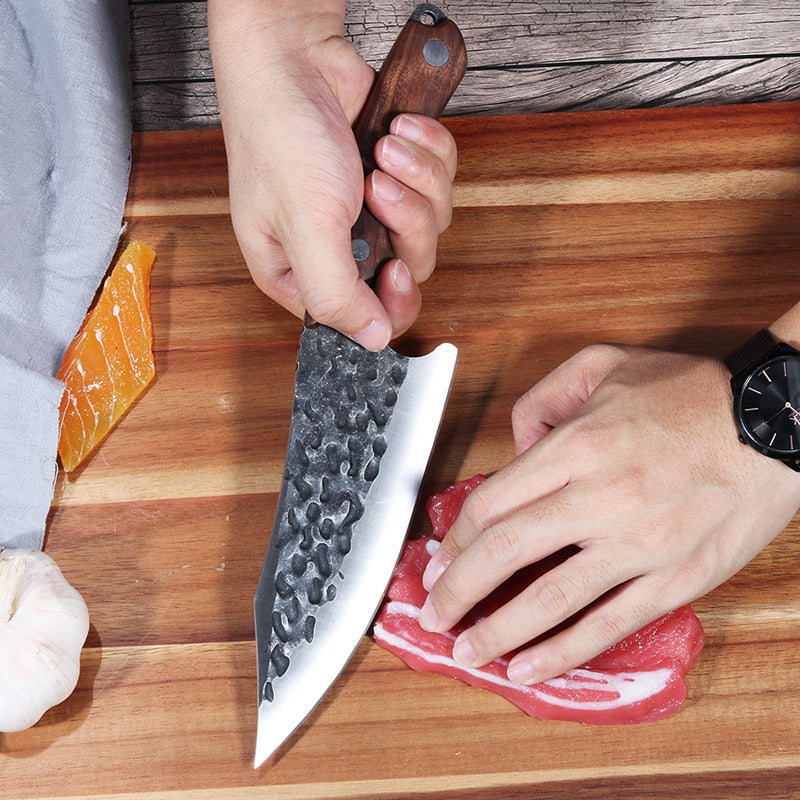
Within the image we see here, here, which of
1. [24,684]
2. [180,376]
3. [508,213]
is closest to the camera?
[24,684]

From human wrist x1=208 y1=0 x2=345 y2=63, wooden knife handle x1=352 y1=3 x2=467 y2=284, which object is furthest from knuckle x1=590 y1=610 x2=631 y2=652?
human wrist x1=208 y1=0 x2=345 y2=63

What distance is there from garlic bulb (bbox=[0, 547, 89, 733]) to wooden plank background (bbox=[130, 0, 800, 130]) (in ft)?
2.66

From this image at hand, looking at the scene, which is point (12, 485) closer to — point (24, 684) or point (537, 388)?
point (24, 684)

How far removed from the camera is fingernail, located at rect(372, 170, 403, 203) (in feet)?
3.26

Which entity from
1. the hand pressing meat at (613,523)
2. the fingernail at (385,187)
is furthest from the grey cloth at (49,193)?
the hand pressing meat at (613,523)

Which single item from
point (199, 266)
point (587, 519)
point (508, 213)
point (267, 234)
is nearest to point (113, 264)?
point (199, 266)

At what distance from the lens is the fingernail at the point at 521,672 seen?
35.3 inches

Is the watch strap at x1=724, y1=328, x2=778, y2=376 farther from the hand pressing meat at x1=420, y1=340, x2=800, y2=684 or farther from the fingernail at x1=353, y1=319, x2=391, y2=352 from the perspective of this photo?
the fingernail at x1=353, y1=319, x2=391, y2=352

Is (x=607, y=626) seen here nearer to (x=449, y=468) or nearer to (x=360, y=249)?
(x=449, y=468)

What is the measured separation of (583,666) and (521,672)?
108mm

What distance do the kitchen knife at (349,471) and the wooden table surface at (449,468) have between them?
56 millimetres

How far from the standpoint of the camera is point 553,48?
1.43 m

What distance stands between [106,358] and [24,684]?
0.42 m

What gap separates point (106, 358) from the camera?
1105 millimetres
